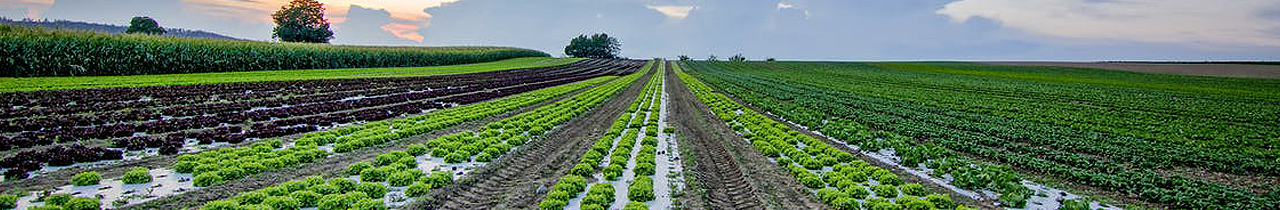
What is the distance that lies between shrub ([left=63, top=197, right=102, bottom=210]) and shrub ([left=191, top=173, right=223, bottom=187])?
1.60m

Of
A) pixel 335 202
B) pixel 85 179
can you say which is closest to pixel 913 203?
pixel 335 202

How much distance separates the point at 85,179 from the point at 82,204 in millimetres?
2052

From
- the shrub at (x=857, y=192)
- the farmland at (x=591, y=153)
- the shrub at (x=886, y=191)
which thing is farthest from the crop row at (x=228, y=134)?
Answer: the shrub at (x=886, y=191)

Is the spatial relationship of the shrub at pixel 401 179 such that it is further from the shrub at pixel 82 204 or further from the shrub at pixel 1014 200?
the shrub at pixel 1014 200

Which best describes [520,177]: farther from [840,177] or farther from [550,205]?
[840,177]

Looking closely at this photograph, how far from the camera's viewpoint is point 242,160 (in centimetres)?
1252

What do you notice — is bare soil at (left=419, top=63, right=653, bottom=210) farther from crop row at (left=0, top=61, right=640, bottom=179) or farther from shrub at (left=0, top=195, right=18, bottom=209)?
crop row at (left=0, top=61, right=640, bottom=179)

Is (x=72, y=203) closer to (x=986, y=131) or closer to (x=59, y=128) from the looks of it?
(x=59, y=128)

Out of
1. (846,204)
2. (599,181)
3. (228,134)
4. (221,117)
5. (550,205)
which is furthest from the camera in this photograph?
(221,117)

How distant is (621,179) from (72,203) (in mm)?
8450

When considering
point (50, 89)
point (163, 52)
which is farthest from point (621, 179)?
point (163, 52)

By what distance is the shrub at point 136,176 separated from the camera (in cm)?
1061

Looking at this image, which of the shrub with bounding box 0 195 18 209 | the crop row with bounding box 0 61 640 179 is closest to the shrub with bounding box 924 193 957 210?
the shrub with bounding box 0 195 18 209

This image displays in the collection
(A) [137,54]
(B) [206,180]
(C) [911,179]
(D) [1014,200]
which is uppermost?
(A) [137,54]
